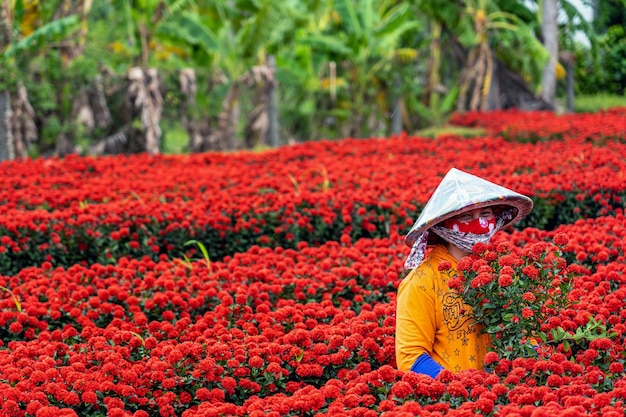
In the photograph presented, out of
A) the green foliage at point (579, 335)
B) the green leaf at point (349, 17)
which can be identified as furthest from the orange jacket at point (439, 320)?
the green leaf at point (349, 17)

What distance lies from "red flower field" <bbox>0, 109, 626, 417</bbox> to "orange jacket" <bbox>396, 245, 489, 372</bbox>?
208 mm

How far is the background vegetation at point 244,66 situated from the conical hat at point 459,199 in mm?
10538

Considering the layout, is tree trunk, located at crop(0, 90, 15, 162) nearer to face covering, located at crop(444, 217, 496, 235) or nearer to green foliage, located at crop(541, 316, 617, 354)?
face covering, located at crop(444, 217, 496, 235)

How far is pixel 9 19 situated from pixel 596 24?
16.2m

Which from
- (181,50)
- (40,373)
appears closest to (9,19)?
(181,50)

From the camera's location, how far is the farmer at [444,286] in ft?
13.0

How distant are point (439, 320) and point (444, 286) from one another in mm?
159

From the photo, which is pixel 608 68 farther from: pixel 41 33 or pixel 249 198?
pixel 249 198

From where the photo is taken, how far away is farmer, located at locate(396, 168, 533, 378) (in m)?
3.96

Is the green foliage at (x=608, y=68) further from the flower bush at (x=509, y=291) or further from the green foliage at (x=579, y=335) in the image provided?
the flower bush at (x=509, y=291)

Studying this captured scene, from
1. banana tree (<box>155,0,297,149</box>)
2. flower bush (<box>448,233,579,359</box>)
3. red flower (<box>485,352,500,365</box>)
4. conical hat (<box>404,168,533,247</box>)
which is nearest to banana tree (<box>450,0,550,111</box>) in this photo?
banana tree (<box>155,0,297,149</box>)

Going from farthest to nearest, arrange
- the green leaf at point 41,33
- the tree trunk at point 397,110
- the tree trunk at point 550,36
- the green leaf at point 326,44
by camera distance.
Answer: the tree trunk at point 550,36 < the tree trunk at point 397,110 < the green leaf at point 326,44 < the green leaf at point 41,33

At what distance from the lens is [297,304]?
204 inches

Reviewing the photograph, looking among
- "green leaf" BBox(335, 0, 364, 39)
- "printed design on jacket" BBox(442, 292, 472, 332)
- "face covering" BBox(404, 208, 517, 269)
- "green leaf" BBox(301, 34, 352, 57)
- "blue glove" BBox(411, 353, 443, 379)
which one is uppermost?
"green leaf" BBox(335, 0, 364, 39)
